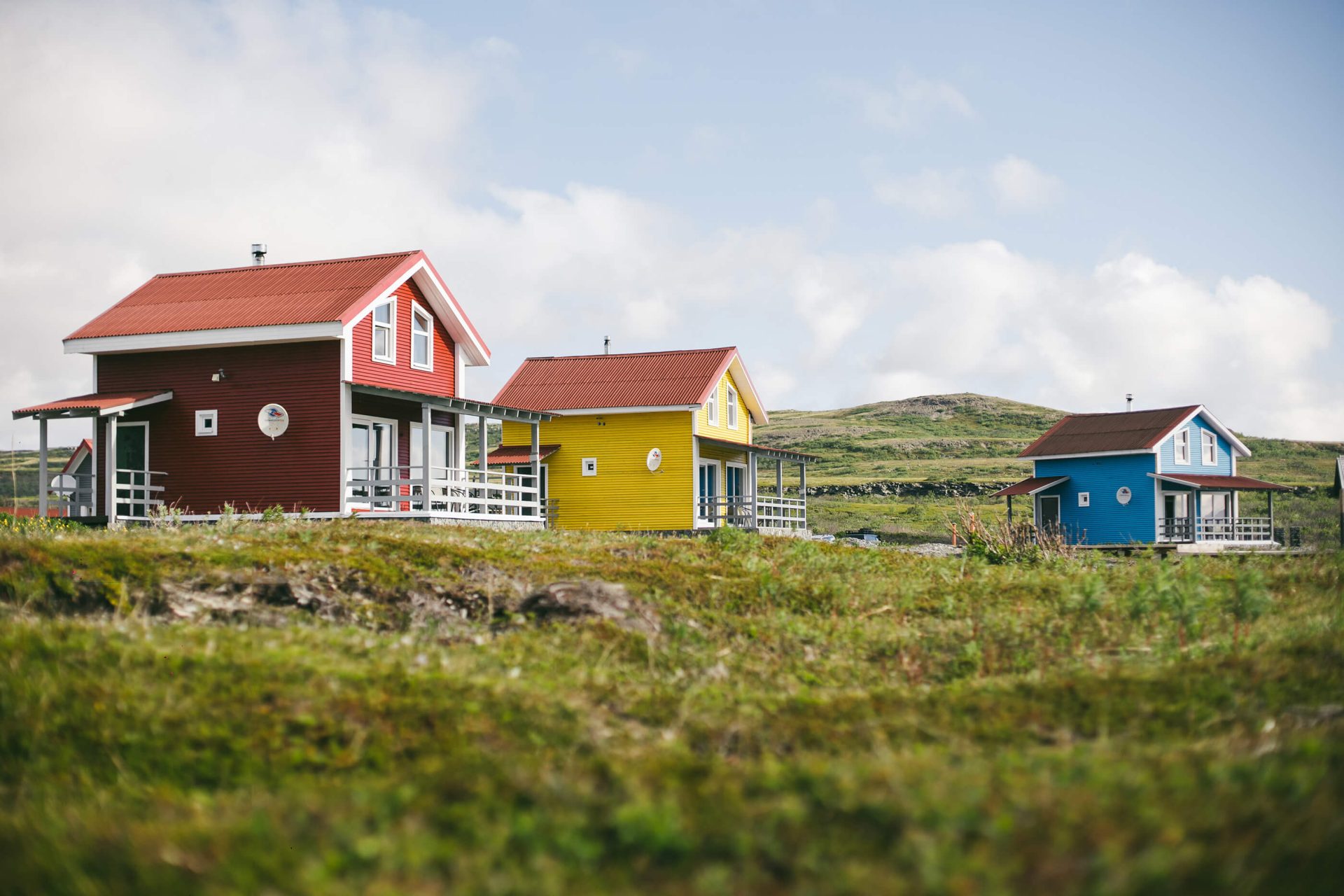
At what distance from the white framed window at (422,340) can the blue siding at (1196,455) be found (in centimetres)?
2599

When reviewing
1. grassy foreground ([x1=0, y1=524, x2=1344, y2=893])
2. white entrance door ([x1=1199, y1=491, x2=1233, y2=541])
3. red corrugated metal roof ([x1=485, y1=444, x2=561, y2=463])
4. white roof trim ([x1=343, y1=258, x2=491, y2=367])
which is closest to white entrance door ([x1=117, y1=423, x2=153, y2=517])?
white roof trim ([x1=343, y1=258, x2=491, y2=367])

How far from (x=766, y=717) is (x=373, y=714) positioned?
2536 millimetres

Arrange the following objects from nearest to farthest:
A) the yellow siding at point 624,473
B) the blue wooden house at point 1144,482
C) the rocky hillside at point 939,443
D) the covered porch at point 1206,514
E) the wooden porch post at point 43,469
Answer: the wooden porch post at point 43,469, the yellow siding at point 624,473, the covered porch at point 1206,514, the blue wooden house at point 1144,482, the rocky hillside at point 939,443

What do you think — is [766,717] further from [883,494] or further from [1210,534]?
[883,494]

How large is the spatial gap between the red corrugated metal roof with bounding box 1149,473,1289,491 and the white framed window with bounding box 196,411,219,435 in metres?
30.6

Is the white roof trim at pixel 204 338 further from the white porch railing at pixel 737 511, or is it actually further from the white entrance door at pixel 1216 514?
the white entrance door at pixel 1216 514

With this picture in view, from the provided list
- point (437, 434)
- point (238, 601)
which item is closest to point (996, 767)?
point (238, 601)

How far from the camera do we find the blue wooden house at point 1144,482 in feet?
124

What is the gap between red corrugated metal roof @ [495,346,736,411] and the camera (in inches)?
1231

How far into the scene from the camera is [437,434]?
25.8 meters

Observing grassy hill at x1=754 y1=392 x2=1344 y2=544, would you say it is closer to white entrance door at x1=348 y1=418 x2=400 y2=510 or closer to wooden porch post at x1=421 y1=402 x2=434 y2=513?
wooden porch post at x1=421 y1=402 x2=434 y2=513

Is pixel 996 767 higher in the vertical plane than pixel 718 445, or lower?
lower

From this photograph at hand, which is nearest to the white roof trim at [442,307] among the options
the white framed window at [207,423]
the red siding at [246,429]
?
the red siding at [246,429]

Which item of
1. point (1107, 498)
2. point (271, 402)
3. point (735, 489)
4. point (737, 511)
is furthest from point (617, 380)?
point (1107, 498)
